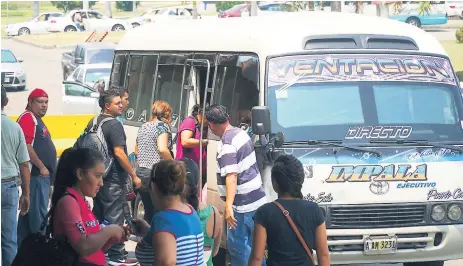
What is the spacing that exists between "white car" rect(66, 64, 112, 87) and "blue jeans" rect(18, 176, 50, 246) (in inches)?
765

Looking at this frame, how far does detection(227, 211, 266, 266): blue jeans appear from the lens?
8656 millimetres

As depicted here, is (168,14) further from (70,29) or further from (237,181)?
(237,181)

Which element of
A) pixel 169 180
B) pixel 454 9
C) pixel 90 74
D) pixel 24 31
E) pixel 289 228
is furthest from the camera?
pixel 24 31

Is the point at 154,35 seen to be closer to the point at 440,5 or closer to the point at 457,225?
the point at 457,225

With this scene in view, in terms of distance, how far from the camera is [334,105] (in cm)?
927

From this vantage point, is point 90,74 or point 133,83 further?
point 90,74

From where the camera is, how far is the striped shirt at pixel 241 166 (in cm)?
861

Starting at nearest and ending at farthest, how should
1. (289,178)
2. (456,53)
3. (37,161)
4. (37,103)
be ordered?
(289,178) < (37,161) < (37,103) < (456,53)

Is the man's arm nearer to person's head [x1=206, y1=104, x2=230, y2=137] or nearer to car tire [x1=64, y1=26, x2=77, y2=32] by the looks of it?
person's head [x1=206, y1=104, x2=230, y2=137]

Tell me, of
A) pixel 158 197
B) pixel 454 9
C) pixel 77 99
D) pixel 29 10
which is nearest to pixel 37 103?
pixel 158 197

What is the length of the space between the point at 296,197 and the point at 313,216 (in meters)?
0.19

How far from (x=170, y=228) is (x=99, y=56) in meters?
30.2

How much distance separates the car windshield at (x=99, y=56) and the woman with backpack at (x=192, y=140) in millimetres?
24066

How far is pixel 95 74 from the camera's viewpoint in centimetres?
2967
